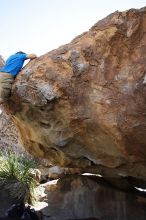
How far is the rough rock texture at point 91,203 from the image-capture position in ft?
35.8

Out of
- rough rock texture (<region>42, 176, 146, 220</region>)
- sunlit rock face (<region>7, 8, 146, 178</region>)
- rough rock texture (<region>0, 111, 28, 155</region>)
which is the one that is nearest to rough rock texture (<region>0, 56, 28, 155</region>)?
rough rock texture (<region>0, 111, 28, 155</region>)

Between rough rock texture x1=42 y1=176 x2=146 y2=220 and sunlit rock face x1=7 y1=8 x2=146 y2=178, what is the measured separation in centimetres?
180

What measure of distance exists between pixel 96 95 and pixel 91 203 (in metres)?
4.20

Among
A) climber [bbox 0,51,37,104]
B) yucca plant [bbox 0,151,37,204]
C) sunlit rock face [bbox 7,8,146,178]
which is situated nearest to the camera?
sunlit rock face [bbox 7,8,146,178]

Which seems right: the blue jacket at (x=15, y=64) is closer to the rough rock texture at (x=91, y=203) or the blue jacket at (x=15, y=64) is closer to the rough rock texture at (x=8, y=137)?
the rough rock texture at (x=91, y=203)

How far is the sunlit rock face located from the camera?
7.93m

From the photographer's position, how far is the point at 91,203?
11.2m

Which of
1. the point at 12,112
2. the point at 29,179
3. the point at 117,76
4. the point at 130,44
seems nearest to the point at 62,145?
the point at 12,112

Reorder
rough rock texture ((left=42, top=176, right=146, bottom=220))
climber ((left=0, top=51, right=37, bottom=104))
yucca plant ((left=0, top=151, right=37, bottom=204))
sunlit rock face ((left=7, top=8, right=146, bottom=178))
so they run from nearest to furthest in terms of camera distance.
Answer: sunlit rock face ((left=7, top=8, right=146, bottom=178))
climber ((left=0, top=51, right=37, bottom=104))
rough rock texture ((left=42, top=176, right=146, bottom=220))
yucca plant ((left=0, top=151, right=37, bottom=204))

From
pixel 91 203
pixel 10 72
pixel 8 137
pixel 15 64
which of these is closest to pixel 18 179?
pixel 91 203

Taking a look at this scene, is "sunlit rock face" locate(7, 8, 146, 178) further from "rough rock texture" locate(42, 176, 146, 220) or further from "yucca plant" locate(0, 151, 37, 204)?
"yucca plant" locate(0, 151, 37, 204)

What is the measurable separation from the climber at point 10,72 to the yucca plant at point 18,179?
4.39m

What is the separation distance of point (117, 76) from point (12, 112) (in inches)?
116

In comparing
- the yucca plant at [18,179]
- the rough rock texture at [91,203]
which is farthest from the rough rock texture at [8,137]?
the rough rock texture at [91,203]
